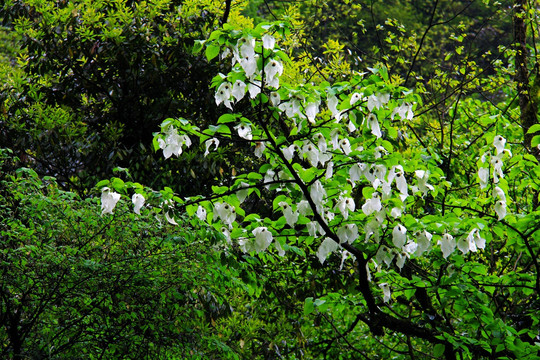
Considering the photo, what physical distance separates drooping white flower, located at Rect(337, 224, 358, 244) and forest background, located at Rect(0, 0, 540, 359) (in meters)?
0.01

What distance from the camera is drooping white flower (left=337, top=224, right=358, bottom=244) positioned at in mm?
2617

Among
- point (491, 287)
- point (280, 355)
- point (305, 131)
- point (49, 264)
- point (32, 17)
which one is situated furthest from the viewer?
point (32, 17)

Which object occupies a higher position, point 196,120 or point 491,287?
point 491,287

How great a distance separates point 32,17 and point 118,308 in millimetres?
2981

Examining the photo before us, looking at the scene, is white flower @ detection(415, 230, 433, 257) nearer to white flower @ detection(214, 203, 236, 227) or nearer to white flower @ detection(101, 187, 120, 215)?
white flower @ detection(214, 203, 236, 227)

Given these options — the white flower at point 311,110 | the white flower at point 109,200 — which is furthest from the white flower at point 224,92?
the white flower at point 109,200

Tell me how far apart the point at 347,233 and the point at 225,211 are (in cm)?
60

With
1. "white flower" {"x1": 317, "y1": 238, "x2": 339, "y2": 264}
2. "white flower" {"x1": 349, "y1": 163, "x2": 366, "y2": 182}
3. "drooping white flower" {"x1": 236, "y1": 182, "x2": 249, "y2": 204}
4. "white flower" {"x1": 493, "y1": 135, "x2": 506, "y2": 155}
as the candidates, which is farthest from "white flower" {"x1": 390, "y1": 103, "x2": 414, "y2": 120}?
"drooping white flower" {"x1": 236, "y1": 182, "x2": 249, "y2": 204}

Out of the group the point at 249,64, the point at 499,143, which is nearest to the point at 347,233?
the point at 499,143

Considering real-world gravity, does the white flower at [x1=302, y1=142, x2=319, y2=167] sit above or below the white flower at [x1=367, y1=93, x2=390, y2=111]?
below

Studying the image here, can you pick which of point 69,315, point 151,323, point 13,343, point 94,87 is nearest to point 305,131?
point 151,323

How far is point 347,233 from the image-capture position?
2635mm

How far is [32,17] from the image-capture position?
5.08 meters

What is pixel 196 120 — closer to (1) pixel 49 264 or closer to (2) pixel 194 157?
(2) pixel 194 157
